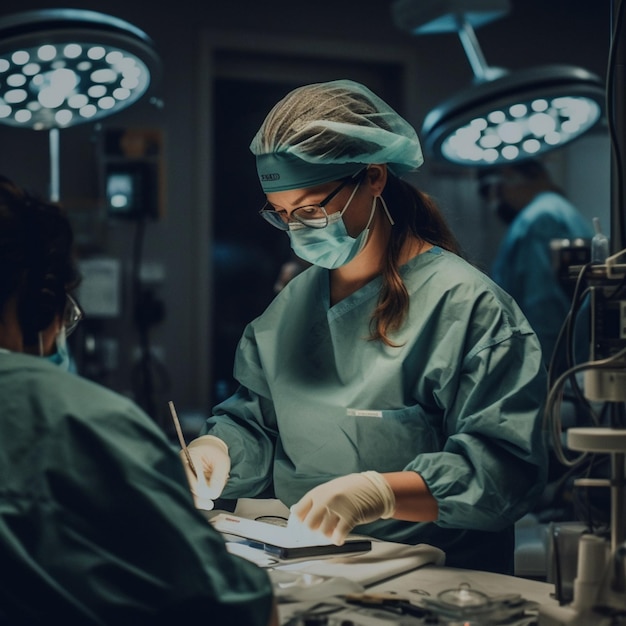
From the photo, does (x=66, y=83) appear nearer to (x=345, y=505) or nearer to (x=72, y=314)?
(x=72, y=314)

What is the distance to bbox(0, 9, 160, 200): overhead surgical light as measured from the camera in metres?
2.08

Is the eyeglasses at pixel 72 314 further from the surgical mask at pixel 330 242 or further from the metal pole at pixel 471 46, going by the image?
the metal pole at pixel 471 46

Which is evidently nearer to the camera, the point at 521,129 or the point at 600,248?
the point at 600,248

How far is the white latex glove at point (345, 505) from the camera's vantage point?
1.56m

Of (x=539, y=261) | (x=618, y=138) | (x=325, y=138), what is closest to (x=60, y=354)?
(x=325, y=138)

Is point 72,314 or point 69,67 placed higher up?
point 69,67

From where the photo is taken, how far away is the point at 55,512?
1.02 m

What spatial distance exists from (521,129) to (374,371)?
3.61 ft

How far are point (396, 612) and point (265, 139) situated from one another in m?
A: 0.92

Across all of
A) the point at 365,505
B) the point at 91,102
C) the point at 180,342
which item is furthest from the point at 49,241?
the point at 180,342

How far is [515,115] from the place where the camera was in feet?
8.38

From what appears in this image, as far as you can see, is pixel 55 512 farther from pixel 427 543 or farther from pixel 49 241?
pixel 427 543

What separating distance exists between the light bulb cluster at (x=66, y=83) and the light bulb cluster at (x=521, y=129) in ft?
2.89

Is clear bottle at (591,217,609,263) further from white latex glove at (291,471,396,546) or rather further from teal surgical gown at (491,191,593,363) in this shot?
teal surgical gown at (491,191,593,363)
